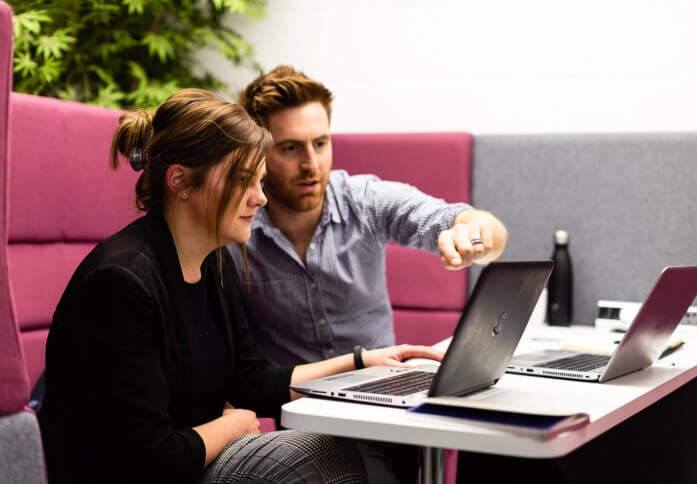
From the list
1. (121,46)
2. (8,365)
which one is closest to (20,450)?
(8,365)

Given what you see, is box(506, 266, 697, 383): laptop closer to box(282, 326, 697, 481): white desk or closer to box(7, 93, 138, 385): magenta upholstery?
box(282, 326, 697, 481): white desk

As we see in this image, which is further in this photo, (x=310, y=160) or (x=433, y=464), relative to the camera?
(x=310, y=160)

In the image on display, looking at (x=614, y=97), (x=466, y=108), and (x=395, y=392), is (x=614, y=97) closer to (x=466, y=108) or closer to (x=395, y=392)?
(x=466, y=108)

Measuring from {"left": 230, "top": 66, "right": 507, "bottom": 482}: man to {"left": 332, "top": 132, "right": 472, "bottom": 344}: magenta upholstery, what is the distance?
2.00 ft

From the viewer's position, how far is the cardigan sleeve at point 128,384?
127 centimetres

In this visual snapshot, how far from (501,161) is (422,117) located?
0.53 metres

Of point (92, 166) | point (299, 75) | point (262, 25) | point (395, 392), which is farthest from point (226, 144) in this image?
point (262, 25)

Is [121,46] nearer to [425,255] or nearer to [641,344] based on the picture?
[425,255]

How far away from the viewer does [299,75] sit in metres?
2.17

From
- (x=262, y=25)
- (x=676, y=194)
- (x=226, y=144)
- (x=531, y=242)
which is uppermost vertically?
(x=262, y=25)

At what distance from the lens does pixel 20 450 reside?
3.89 feet

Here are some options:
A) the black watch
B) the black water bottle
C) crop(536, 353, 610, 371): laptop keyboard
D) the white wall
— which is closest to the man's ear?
the black watch

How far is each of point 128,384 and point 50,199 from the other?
3.51ft

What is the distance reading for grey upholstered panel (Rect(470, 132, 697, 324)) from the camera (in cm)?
253
